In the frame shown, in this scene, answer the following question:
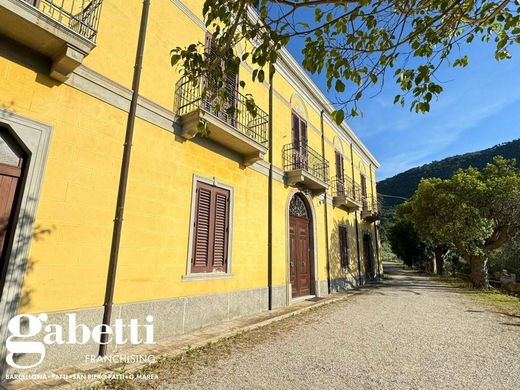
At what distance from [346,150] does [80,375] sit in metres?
16.4

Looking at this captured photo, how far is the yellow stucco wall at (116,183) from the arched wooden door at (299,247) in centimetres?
234

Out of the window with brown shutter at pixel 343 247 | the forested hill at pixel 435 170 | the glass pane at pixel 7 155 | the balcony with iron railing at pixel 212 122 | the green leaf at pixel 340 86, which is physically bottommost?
the window with brown shutter at pixel 343 247

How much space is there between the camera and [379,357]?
4734 millimetres

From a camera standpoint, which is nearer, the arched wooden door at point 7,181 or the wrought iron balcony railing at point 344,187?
the arched wooden door at point 7,181

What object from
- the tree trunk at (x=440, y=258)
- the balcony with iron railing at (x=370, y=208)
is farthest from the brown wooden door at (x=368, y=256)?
the tree trunk at (x=440, y=258)

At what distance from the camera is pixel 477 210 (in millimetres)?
14914

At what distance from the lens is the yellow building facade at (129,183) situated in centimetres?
413

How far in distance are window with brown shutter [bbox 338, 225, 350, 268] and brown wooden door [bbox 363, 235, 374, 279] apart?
4.17m

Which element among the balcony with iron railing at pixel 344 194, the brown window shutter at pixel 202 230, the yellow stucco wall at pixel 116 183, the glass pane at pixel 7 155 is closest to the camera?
the glass pane at pixel 7 155

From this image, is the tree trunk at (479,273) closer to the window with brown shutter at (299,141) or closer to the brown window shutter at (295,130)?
the window with brown shutter at (299,141)

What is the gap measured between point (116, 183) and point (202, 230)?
7.59 feet

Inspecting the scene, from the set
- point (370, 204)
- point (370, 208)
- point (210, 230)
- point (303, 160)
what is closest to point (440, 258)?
point (370, 204)

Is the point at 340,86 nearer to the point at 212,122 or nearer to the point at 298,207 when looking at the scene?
the point at 212,122

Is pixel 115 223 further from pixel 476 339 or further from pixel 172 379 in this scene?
pixel 476 339
